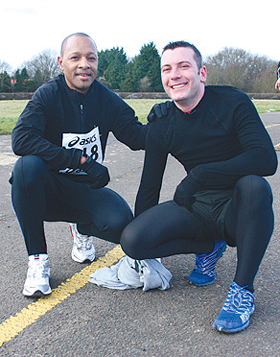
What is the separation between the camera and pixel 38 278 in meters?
2.57

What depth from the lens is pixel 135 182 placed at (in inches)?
222

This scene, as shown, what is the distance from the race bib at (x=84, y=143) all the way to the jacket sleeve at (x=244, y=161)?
885mm

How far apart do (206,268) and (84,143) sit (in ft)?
4.22

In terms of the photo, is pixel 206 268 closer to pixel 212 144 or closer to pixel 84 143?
pixel 212 144

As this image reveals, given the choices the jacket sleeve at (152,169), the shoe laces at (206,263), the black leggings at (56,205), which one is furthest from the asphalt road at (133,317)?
the jacket sleeve at (152,169)

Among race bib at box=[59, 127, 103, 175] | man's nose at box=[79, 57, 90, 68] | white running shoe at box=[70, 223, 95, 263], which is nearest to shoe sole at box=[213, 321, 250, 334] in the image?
white running shoe at box=[70, 223, 95, 263]

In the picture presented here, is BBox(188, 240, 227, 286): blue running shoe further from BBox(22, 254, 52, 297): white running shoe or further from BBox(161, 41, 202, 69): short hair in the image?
BBox(161, 41, 202, 69): short hair

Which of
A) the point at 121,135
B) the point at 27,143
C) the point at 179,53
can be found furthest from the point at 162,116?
the point at 27,143

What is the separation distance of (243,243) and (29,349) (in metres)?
1.30

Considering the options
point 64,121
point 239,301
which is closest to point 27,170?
point 64,121

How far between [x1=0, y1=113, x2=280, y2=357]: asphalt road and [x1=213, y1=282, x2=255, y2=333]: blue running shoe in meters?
0.04

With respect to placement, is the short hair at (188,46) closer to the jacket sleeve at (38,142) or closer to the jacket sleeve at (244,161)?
the jacket sleeve at (244,161)

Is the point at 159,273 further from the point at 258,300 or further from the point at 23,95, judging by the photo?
the point at 23,95

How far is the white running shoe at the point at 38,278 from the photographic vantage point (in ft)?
8.32
